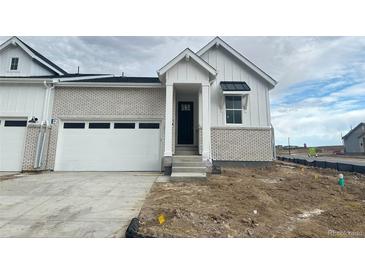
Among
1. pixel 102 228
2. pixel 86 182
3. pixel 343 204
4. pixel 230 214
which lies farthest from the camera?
pixel 86 182

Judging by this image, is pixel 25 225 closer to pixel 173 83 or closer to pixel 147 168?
pixel 147 168

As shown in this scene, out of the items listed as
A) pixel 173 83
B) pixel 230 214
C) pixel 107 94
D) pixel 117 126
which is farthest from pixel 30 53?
pixel 230 214

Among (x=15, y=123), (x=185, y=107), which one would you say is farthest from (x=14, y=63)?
(x=185, y=107)

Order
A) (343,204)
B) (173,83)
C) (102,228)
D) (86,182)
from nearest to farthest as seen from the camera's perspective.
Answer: (102,228) < (343,204) < (86,182) < (173,83)

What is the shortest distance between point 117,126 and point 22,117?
4484 millimetres

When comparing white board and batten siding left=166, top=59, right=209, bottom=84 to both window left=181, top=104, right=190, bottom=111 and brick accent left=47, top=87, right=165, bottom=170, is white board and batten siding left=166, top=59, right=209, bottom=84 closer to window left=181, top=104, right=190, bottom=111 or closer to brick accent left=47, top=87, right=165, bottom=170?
brick accent left=47, top=87, right=165, bottom=170

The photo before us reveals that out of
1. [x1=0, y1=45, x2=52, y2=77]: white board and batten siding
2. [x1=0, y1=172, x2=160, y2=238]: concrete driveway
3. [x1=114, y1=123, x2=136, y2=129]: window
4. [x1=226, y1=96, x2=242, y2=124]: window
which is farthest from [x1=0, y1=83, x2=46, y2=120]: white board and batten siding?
[x1=226, y1=96, x2=242, y2=124]: window

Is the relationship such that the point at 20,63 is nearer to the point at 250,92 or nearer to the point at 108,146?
the point at 108,146

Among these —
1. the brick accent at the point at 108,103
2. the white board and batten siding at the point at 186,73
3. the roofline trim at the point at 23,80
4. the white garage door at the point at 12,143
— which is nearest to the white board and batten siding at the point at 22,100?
the roofline trim at the point at 23,80

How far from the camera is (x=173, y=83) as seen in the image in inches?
314

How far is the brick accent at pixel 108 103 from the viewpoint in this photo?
8.86m

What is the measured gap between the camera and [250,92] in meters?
9.76

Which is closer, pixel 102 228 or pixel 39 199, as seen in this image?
pixel 102 228

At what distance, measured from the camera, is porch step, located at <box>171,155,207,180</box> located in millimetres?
6261
